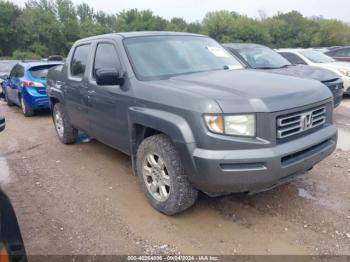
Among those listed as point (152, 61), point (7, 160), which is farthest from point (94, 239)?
point (7, 160)

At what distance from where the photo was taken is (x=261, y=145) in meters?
2.92

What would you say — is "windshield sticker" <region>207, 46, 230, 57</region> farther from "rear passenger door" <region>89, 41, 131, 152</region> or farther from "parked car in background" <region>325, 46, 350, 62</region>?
"parked car in background" <region>325, 46, 350, 62</region>

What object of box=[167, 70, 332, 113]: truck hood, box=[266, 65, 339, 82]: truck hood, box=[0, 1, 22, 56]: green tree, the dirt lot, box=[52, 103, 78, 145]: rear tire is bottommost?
the dirt lot

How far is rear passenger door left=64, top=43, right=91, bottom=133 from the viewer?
4.92 metres

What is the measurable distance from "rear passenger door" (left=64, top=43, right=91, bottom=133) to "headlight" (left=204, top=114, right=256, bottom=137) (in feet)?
7.99

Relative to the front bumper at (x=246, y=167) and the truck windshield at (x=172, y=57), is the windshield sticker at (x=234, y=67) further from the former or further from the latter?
the front bumper at (x=246, y=167)

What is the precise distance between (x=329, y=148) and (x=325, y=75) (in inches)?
171

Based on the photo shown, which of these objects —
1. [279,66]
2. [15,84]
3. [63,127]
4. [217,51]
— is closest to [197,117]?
[217,51]

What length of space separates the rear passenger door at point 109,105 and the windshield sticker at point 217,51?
4.11 feet

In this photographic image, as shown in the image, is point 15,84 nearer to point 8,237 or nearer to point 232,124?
point 232,124

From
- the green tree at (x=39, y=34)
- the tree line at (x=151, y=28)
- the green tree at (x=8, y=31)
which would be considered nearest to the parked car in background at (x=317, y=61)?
the tree line at (x=151, y=28)

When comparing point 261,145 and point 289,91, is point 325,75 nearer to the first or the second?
point 289,91

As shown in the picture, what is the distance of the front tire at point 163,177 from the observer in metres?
3.30

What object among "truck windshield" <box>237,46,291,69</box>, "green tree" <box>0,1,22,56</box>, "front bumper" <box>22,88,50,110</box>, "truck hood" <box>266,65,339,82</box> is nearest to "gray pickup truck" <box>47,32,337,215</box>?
"truck hood" <box>266,65,339,82</box>
